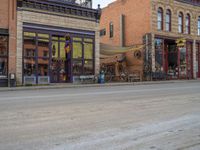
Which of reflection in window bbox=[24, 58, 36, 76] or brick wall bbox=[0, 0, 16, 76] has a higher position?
brick wall bbox=[0, 0, 16, 76]

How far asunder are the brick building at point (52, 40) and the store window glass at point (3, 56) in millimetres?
361

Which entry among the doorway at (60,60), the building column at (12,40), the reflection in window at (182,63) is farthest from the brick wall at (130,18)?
the building column at (12,40)

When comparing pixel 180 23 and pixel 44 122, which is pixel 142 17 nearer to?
pixel 180 23

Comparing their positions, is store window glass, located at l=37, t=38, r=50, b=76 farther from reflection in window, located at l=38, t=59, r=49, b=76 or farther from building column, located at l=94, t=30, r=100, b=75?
building column, located at l=94, t=30, r=100, b=75

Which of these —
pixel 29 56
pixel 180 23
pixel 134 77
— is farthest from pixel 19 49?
pixel 180 23

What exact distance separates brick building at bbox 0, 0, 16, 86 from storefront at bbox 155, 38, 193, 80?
56.7ft

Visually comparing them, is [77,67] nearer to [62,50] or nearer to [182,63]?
[62,50]

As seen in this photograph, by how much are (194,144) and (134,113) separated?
3.58 m

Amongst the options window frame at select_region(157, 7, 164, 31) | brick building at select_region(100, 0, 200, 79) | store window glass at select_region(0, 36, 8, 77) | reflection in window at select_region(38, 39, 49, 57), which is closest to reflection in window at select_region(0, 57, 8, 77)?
store window glass at select_region(0, 36, 8, 77)

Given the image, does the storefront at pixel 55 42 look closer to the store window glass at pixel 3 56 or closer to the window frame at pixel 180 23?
the store window glass at pixel 3 56

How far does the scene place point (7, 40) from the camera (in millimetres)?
23656

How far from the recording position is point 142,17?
34125 mm

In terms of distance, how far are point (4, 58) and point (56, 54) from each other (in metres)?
4.95

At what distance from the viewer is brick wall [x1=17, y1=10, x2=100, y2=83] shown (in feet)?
78.6
